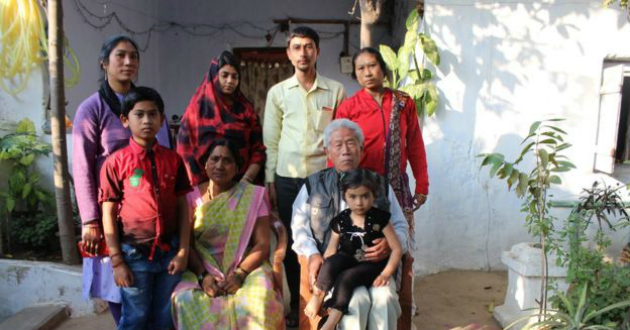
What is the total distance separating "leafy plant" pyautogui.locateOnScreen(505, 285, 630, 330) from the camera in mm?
2301

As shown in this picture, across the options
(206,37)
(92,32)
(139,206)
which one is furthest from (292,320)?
(206,37)

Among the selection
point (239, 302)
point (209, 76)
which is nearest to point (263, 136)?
point (209, 76)

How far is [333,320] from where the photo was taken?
7.09 ft

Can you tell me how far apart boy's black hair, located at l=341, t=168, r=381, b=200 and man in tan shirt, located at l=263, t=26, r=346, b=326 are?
0.50m

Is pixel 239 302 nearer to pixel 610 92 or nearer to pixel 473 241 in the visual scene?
pixel 473 241

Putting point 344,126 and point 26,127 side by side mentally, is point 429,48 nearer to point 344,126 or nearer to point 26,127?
point 344,126

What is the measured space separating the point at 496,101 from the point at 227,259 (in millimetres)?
2707

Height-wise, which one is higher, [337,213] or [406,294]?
[337,213]

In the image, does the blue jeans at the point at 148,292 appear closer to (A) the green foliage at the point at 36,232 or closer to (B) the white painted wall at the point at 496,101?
(A) the green foliage at the point at 36,232

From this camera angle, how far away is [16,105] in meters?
3.95

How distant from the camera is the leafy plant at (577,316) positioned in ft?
7.55

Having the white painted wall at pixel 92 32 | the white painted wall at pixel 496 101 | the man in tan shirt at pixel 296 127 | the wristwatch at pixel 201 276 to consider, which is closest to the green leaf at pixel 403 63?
the white painted wall at pixel 496 101

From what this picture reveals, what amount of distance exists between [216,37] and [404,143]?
4828 mm

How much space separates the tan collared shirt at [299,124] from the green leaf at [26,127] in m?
2.34
